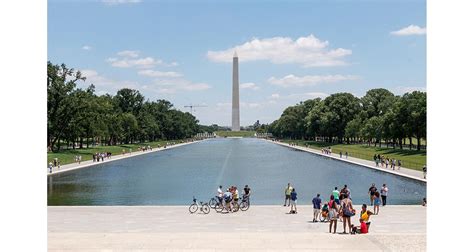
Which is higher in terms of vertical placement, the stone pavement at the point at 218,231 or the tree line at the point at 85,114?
the tree line at the point at 85,114

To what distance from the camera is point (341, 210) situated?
1841cm

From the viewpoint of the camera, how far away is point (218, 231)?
63.2ft

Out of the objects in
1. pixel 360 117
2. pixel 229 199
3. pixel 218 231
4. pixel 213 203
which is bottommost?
pixel 218 231

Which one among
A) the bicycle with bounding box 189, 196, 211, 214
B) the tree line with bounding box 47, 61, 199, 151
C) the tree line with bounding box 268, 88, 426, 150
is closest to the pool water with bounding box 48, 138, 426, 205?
the bicycle with bounding box 189, 196, 211, 214

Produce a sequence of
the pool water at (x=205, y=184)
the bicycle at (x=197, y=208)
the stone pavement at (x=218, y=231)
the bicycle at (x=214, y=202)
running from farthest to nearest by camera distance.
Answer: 1. the pool water at (x=205, y=184)
2. the bicycle at (x=214, y=202)
3. the bicycle at (x=197, y=208)
4. the stone pavement at (x=218, y=231)

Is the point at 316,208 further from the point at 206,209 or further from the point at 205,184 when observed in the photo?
the point at 205,184

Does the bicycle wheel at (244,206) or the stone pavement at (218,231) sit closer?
the stone pavement at (218,231)

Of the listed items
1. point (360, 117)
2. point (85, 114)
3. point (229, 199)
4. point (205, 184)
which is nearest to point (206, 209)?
point (229, 199)

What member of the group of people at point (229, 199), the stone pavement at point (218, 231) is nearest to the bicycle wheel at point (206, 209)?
the stone pavement at point (218, 231)

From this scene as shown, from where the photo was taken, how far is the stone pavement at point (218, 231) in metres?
15.8

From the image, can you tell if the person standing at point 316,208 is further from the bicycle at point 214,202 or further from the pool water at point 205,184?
the pool water at point 205,184

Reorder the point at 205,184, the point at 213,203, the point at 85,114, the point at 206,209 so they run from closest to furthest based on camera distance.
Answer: the point at 206,209 < the point at 213,203 < the point at 205,184 < the point at 85,114
